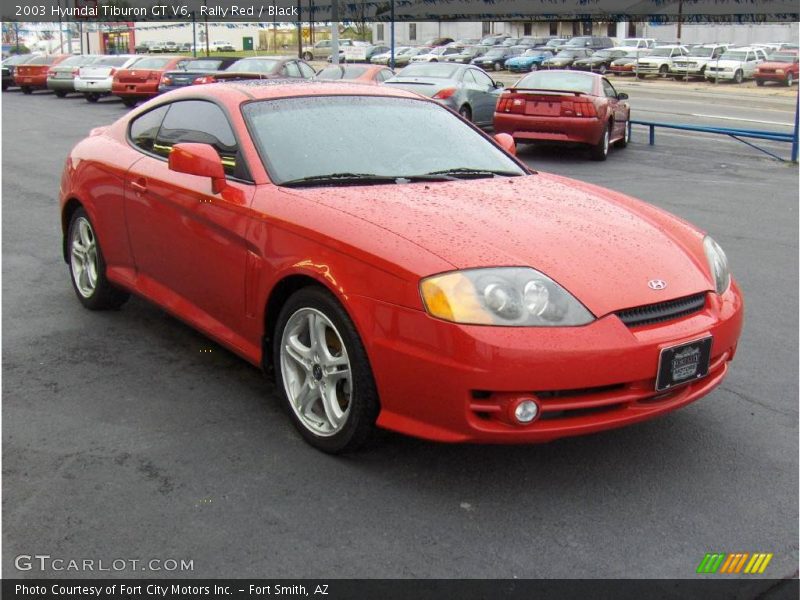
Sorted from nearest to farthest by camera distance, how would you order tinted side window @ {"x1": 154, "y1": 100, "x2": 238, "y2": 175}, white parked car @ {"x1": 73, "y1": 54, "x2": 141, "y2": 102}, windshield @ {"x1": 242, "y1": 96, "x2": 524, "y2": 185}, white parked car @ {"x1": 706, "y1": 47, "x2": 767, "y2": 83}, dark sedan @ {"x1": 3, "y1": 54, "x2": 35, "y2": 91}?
windshield @ {"x1": 242, "y1": 96, "x2": 524, "y2": 185}, tinted side window @ {"x1": 154, "y1": 100, "x2": 238, "y2": 175}, white parked car @ {"x1": 73, "y1": 54, "x2": 141, "y2": 102}, dark sedan @ {"x1": 3, "y1": 54, "x2": 35, "y2": 91}, white parked car @ {"x1": 706, "y1": 47, "x2": 767, "y2": 83}

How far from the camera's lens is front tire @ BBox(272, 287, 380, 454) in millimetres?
3584

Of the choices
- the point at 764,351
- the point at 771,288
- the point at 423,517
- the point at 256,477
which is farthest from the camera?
the point at 771,288

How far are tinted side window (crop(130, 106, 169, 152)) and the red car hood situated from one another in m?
1.60

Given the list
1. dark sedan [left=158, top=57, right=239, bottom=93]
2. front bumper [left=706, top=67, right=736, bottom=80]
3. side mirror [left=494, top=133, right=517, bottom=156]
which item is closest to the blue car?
front bumper [left=706, top=67, right=736, bottom=80]

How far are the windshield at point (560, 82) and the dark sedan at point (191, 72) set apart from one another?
1157 cm

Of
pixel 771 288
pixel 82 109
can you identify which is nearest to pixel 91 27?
pixel 82 109

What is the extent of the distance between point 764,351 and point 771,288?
1.62 metres

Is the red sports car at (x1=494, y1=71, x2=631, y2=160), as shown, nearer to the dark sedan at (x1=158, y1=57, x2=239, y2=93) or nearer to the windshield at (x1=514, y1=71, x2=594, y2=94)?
the windshield at (x1=514, y1=71, x2=594, y2=94)

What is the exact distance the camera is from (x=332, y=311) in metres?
3.65

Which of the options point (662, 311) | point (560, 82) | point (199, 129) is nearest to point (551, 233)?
point (662, 311)

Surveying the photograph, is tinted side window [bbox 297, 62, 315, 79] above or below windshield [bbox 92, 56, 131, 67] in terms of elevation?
below

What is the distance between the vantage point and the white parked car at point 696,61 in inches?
1677

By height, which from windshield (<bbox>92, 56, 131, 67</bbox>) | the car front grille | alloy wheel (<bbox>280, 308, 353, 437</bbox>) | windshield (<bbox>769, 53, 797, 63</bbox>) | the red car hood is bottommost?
alloy wheel (<bbox>280, 308, 353, 437</bbox>)
